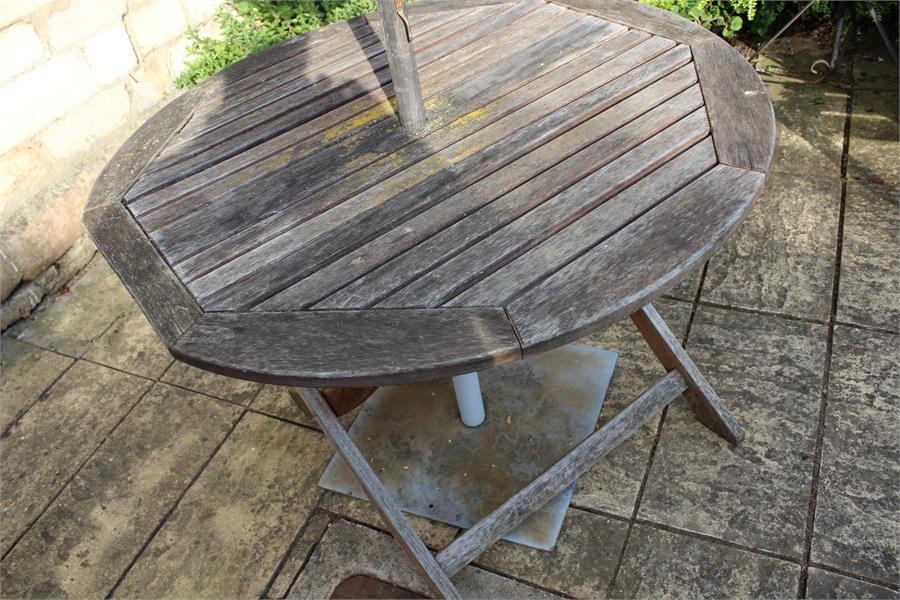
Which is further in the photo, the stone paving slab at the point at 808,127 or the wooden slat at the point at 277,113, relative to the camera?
the stone paving slab at the point at 808,127

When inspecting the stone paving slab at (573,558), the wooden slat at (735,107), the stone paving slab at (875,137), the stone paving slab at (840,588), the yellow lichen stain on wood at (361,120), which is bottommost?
the stone paving slab at (840,588)

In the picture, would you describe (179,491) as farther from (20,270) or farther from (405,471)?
(20,270)

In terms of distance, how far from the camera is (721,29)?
12.4 ft

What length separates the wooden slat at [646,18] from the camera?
6.88ft

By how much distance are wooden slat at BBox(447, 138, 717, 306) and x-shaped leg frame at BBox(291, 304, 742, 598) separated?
0.51m

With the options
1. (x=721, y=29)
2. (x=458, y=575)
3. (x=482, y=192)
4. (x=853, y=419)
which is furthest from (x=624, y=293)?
(x=721, y=29)

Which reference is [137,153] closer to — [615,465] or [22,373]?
[22,373]

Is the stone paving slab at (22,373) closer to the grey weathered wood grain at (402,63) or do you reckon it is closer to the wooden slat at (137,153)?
the wooden slat at (137,153)

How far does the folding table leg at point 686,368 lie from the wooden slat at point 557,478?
0.12 feet

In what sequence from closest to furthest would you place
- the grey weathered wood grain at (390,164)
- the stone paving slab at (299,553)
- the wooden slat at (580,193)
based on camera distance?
the wooden slat at (580,193) → the grey weathered wood grain at (390,164) → the stone paving slab at (299,553)

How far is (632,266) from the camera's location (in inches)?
54.6

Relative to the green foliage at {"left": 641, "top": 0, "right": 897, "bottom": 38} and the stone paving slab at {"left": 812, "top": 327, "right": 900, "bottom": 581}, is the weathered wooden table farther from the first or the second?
the green foliage at {"left": 641, "top": 0, "right": 897, "bottom": 38}

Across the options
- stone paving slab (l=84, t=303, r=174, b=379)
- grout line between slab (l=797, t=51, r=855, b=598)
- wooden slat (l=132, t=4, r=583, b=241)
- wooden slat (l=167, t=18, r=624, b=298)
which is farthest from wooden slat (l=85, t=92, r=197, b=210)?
grout line between slab (l=797, t=51, r=855, b=598)

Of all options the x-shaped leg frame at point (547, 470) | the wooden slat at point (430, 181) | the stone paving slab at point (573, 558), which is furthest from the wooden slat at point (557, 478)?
the wooden slat at point (430, 181)
